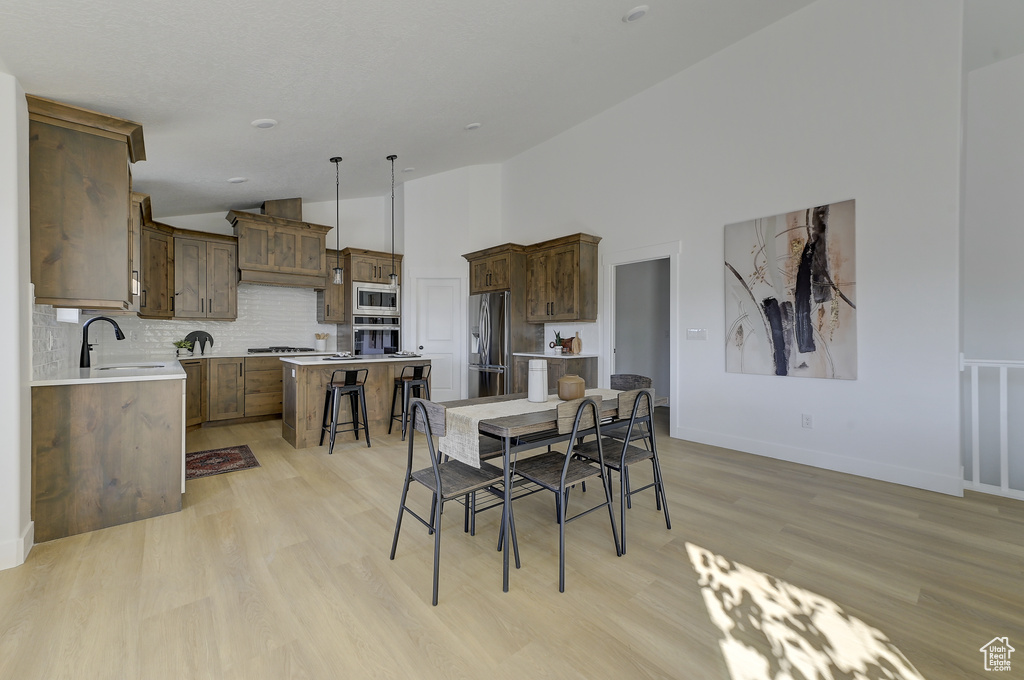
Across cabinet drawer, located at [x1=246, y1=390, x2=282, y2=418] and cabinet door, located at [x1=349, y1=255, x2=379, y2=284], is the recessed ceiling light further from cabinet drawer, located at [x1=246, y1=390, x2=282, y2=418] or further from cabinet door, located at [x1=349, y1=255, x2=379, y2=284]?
cabinet drawer, located at [x1=246, y1=390, x2=282, y2=418]

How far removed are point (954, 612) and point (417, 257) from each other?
21.6 feet

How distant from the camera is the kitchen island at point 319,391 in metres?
4.42

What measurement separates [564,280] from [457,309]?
2.04 m

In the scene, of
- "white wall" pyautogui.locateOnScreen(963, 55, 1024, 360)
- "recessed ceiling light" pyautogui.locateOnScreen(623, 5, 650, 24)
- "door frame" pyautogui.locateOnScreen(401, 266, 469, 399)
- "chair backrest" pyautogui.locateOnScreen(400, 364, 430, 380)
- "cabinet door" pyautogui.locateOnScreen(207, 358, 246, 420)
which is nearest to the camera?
"recessed ceiling light" pyautogui.locateOnScreen(623, 5, 650, 24)

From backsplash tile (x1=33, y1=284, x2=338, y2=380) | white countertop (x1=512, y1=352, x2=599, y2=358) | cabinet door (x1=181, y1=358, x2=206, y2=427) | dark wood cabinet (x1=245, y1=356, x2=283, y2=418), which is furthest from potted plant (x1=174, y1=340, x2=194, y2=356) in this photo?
white countertop (x1=512, y1=352, x2=599, y2=358)

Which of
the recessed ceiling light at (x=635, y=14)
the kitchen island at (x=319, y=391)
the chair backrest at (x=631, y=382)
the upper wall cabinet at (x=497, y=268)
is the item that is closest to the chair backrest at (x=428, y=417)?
the chair backrest at (x=631, y=382)

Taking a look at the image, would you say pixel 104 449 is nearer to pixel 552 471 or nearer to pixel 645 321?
pixel 552 471

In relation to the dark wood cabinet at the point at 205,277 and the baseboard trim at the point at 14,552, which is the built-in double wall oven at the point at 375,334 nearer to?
the dark wood cabinet at the point at 205,277

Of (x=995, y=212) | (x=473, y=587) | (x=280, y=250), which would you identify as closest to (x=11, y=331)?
(x=473, y=587)

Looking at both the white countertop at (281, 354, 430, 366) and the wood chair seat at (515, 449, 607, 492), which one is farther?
the white countertop at (281, 354, 430, 366)

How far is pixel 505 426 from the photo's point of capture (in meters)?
2.00

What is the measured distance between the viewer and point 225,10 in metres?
2.33

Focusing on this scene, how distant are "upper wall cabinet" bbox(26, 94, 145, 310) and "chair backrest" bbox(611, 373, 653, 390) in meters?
3.29

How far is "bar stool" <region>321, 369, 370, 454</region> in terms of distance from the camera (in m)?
4.37
